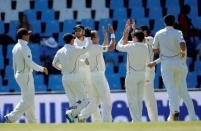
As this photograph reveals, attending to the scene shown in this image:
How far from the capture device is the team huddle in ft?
50.4

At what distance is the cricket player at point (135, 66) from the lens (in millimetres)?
15852

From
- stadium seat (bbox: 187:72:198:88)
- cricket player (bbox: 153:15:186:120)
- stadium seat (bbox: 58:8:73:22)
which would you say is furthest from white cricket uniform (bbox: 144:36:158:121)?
stadium seat (bbox: 58:8:73:22)

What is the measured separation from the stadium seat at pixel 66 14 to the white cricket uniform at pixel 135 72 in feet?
21.6

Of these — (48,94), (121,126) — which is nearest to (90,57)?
(48,94)

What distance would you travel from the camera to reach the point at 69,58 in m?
16.1

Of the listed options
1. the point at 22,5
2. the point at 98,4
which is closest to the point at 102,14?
the point at 98,4

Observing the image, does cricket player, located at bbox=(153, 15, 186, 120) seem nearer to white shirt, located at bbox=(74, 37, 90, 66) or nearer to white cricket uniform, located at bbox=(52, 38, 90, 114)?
white cricket uniform, located at bbox=(52, 38, 90, 114)

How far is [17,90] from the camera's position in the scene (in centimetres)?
2045

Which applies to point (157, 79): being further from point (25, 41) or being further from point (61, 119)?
point (25, 41)

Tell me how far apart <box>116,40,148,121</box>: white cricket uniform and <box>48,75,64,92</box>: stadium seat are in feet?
13.8

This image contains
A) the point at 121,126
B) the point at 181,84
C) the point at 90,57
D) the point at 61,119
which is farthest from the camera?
the point at 61,119

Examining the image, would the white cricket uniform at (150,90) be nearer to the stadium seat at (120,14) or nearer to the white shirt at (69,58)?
the white shirt at (69,58)

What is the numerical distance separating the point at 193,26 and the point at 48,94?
498 cm

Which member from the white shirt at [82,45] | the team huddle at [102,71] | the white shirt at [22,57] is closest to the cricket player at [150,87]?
the team huddle at [102,71]
